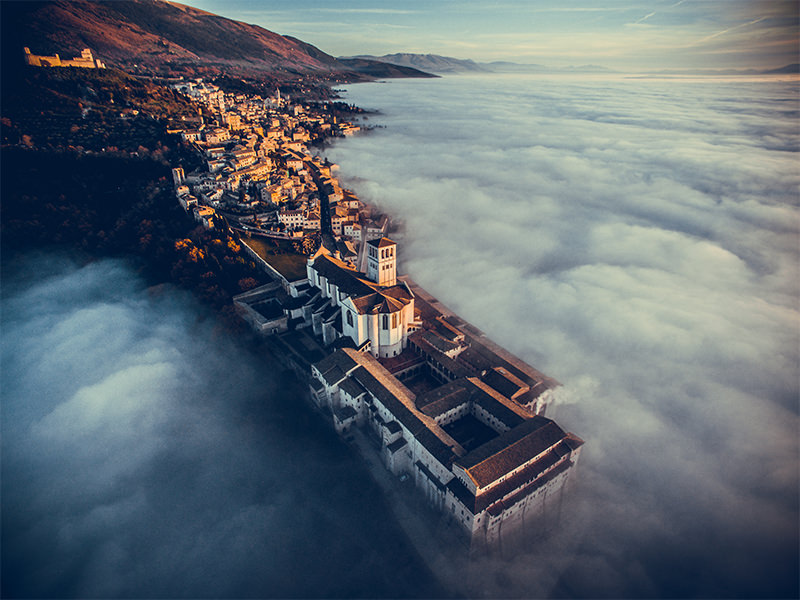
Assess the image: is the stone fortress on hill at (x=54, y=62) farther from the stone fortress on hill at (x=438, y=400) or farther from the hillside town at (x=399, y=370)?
the stone fortress on hill at (x=438, y=400)

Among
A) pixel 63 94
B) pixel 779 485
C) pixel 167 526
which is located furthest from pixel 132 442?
pixel 63 94

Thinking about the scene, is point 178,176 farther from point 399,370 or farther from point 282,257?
point 399,370

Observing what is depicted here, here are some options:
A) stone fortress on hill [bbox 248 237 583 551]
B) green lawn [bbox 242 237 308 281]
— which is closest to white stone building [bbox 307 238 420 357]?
stone fortress on hill [bbox 248 237 583 551]

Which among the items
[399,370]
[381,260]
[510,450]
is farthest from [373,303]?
[510,450]

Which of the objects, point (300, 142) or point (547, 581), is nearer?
point (547, 581)

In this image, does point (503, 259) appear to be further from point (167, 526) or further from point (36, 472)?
point (36, 472)
